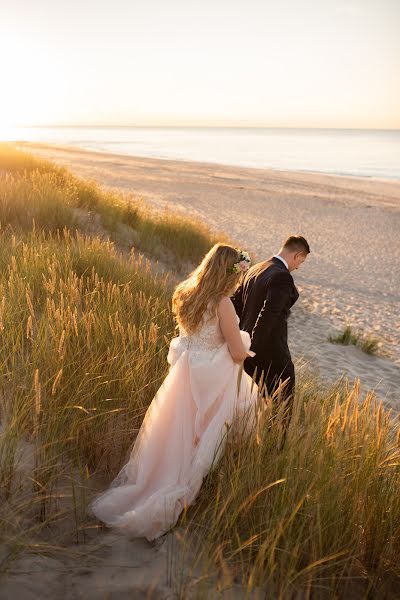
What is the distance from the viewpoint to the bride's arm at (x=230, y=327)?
3381 millimetres

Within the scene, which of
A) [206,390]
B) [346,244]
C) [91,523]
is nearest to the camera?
[91,523]

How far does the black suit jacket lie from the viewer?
13.6ft

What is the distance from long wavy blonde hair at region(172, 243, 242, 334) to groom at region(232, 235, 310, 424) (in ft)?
2.72

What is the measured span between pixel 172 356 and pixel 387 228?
19.4 m

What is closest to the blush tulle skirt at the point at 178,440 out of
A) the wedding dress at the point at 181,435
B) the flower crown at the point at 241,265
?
the wedding dress at the point at 181,435

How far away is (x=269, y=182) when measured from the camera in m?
35.2

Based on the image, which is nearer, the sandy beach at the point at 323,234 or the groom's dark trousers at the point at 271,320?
A: the groom's dark trousers at the point at 271,320

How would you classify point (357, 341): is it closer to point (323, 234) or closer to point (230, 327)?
point (230, 327)

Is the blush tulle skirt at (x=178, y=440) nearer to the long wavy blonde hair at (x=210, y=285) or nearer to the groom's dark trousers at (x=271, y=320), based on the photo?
the long wavy blonde hair at (x=210, y=285)

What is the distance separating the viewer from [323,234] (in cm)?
1930

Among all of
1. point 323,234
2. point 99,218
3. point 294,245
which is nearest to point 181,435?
point 294,245

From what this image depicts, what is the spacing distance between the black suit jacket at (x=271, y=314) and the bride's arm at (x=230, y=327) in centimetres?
78

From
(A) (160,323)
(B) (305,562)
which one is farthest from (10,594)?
(A) (160,323)

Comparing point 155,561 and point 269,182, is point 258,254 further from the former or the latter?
point 269,182
